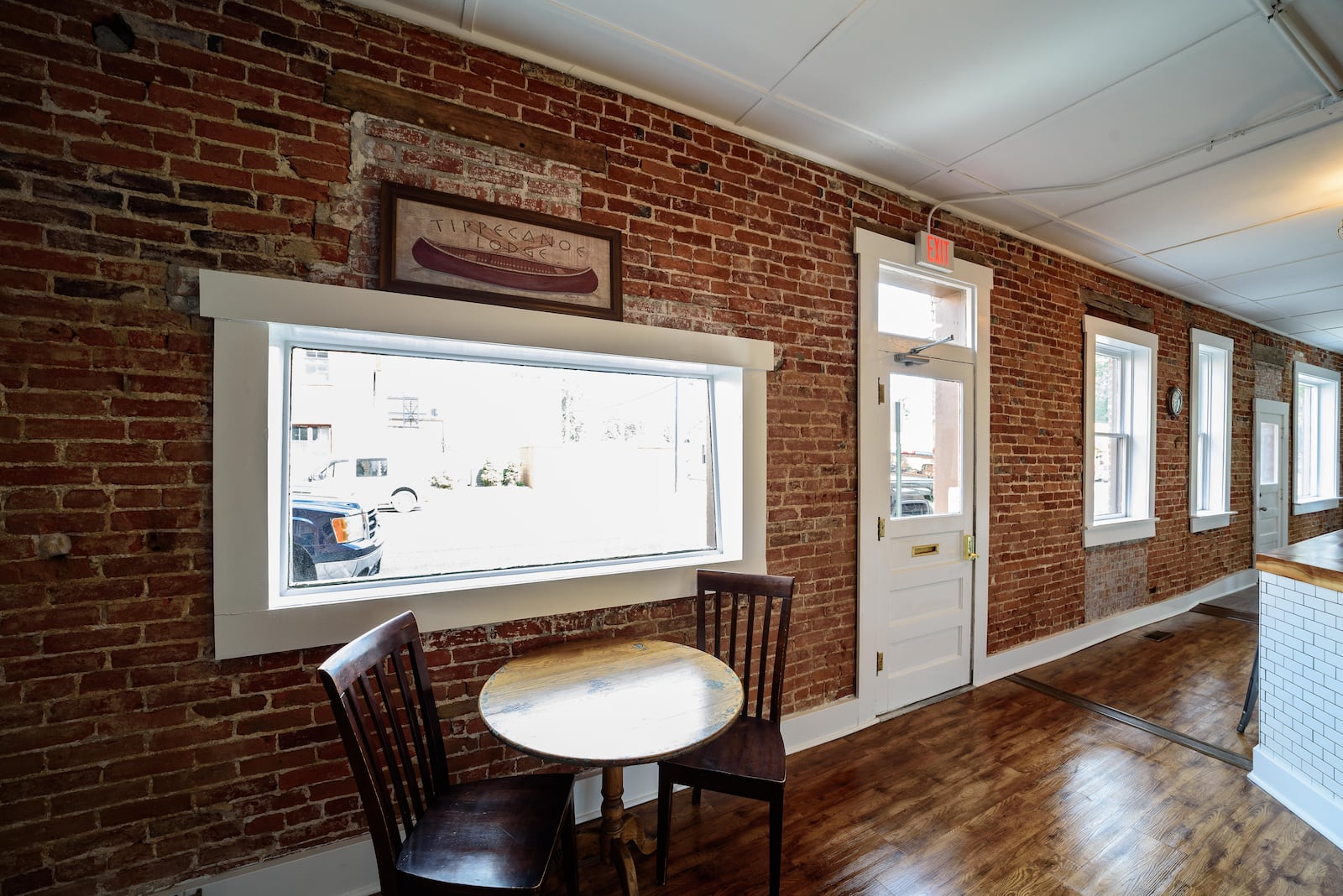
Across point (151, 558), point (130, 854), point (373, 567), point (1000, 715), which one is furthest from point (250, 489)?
point (1000, 715)

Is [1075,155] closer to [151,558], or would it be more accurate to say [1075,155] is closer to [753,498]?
[753,498]

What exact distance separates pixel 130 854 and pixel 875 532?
3302mm

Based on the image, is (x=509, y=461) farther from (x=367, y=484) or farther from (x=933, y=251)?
(x=933, y=251)

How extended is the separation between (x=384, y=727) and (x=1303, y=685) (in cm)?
380

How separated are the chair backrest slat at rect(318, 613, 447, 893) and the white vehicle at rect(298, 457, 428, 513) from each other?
0.58m

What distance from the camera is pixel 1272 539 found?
21.3 ft

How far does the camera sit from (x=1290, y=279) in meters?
4.63

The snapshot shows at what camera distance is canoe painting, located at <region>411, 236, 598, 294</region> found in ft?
6.41

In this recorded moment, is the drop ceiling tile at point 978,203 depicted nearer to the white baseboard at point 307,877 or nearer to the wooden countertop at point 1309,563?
the wooden countertop at point 1309,563

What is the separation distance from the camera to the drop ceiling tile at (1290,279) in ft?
13.9

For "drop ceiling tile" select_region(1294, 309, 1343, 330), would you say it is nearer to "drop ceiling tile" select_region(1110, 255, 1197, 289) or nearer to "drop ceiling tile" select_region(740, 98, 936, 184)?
"drop ceiling tile" select_region(1110, 255, 1197, 289)

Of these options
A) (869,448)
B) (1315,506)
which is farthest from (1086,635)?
(1315,506)

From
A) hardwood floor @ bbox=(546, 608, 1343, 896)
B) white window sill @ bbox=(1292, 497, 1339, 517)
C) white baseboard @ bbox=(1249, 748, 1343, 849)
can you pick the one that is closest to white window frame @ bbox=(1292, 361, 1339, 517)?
white window sill @ bbox=(1292, 497, 1339, 517)

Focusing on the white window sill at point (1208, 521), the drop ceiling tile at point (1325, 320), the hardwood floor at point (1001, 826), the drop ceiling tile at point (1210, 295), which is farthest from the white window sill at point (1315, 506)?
the hardwood floor at point (1001, 826)
